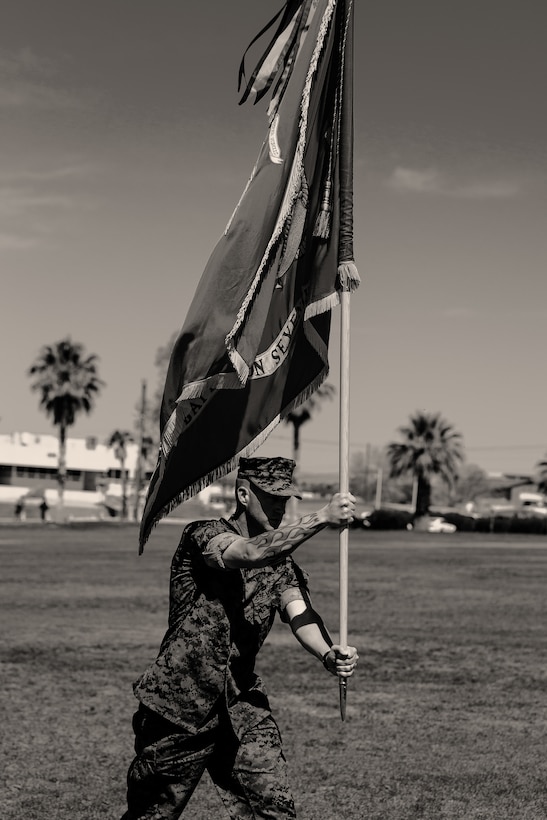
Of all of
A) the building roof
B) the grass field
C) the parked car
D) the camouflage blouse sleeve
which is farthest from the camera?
the building roof

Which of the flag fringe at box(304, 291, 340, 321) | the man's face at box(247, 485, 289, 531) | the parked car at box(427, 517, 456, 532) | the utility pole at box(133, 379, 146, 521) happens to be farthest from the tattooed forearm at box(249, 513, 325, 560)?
the parked car at box(427, 517, 456, 532)

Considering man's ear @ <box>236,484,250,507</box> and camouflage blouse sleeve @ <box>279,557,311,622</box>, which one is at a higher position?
man's ear @ <box>236,484,250,507</box>

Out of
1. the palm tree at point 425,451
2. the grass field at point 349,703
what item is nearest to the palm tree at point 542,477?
the palm tree at point 425,451

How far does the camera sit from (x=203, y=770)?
5.11 m

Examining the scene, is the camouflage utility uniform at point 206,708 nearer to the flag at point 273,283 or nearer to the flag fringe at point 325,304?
the flag at point 273,283

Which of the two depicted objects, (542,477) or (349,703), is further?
(542,477)

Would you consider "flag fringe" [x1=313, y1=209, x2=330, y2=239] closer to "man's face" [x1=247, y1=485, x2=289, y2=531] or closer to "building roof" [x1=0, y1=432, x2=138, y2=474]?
"man's face" [x1=247, y1=485, x2=289, y2=531]

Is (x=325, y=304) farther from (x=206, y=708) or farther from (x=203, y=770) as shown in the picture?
(x=203, y=770)

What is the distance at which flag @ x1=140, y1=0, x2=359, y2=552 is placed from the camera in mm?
5629

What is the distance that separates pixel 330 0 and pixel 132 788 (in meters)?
3.84

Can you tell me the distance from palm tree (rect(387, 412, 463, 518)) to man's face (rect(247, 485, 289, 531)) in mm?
77977

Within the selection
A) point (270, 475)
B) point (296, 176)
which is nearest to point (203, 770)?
point (270, 475)

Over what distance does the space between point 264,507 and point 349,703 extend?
258 inches

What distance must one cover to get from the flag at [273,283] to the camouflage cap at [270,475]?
1.65 feet
